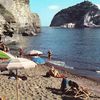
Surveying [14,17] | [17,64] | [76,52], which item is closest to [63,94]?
[17,64]

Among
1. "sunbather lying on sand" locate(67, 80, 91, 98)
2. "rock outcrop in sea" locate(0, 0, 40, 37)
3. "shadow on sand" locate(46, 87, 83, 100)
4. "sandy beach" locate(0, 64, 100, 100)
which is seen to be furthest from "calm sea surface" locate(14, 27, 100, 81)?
"sunbather lying on sand" locate(67, 80, 91, 98)

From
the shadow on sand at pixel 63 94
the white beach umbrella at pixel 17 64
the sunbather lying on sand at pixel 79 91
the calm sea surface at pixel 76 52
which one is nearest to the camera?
the white beach umbrella at pixel 17 64

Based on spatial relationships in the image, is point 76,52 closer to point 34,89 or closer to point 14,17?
point 14,17

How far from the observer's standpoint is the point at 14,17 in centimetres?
8631

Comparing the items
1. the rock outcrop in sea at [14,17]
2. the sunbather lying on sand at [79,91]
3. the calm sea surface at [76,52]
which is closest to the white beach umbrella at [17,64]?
the sunbather lying on sand at [79,91]

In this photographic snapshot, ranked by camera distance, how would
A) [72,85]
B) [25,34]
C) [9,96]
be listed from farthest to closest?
1. [25,34]
2. [72,85]
3. [9,96]

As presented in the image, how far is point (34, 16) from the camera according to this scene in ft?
437

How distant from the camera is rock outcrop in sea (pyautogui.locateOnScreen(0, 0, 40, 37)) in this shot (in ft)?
245

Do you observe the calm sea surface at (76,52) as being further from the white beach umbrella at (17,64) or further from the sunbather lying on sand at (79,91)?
the white beach umbrella at (17,64)

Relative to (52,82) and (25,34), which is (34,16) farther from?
(52,82)

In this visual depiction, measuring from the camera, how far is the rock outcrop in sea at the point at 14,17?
7481 cm

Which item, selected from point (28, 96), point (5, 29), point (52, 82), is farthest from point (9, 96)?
point (5, 29)

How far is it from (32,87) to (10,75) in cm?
422

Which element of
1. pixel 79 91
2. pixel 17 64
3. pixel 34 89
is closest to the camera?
pixel 17 64
